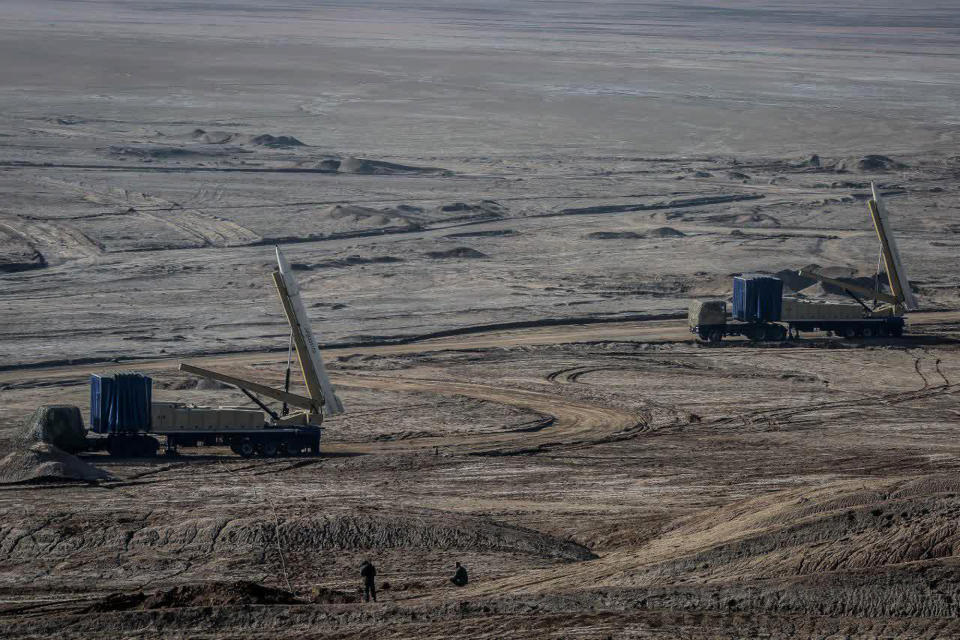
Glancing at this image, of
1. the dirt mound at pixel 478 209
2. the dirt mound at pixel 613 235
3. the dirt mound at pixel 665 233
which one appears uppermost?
the dirt mound at pixel 478 209

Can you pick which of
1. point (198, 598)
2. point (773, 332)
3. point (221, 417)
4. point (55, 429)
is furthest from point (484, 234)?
point (198, 598)

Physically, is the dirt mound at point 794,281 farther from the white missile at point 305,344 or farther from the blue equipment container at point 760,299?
the white missile at point 305,344

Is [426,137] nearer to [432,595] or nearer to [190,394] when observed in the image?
[190,394]

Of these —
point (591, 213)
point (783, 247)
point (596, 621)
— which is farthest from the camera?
point (591, 213)

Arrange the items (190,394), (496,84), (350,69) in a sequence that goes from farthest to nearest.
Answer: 1. (350,69)
2. (496,84)
3. (190,394)

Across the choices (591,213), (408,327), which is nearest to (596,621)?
(408,327)

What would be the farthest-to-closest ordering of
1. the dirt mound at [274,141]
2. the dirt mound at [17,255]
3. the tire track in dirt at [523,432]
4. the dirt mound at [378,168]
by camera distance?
the dirt mound at [274,141] → the dirt mound at [378,168] → the dirt mound at [17,255] → the tire track in dirt at [523,432]

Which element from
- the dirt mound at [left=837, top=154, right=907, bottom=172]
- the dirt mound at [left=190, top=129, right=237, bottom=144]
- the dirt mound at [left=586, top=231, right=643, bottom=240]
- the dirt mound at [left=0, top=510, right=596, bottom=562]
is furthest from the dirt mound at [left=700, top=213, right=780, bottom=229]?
the dirt mound at [left=0, top=510, right=596, bottom=562]

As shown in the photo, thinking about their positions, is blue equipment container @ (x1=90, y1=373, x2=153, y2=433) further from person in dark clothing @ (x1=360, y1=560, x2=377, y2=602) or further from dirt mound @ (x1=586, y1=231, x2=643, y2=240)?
dirt mound @ (x1=586, y1=231, x2=643, y2=240)

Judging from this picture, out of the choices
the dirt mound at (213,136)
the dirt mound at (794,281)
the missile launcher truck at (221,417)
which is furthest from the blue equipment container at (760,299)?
the dirt mound at (213,136)
